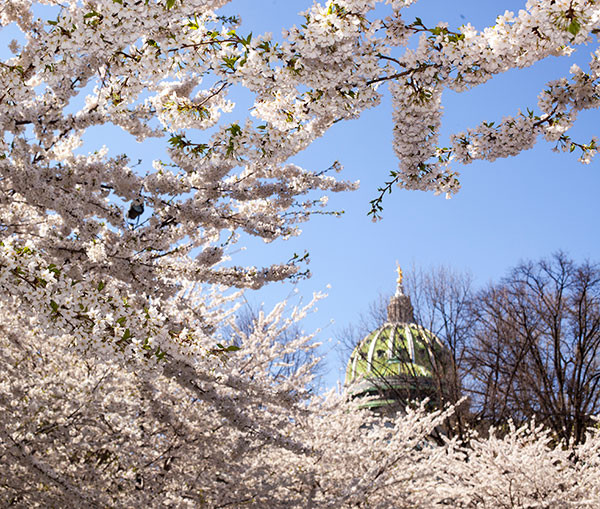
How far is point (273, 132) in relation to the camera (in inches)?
141

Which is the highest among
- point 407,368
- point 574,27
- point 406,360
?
point 406,360

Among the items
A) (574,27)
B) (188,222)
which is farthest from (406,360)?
(574,27)

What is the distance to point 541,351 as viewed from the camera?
18219mm

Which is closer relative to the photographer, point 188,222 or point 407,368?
point 188,222

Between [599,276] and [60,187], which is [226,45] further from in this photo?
[599,276]

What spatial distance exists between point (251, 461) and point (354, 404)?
3414 millimetres

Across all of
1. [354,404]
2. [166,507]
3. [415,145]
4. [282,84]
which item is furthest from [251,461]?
[282,84]

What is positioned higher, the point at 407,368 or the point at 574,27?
the point at 407,368

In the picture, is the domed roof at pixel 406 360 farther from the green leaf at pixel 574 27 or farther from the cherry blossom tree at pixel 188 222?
the green leaf at pixel 574 27

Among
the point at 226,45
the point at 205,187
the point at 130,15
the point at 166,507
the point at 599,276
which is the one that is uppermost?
the point at 599,276

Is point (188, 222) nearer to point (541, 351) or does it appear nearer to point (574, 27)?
point (574, 27)

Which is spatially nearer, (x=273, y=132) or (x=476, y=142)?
(x=273, y=132)

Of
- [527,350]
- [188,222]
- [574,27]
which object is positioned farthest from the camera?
[527,350]

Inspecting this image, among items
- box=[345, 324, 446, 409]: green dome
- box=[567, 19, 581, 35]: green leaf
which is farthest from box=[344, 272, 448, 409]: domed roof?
box=[567, 19, 581, 35]: green leaf
